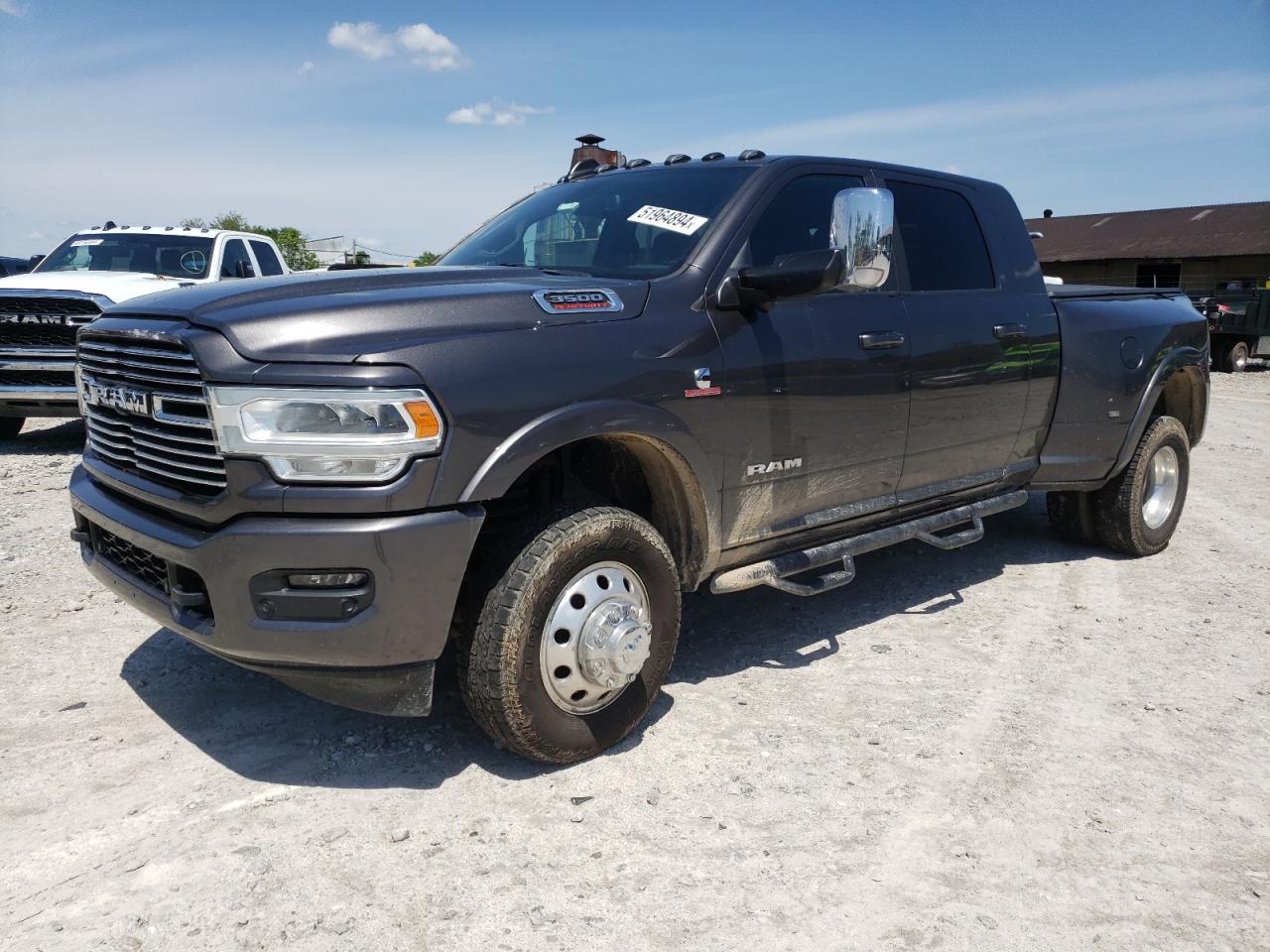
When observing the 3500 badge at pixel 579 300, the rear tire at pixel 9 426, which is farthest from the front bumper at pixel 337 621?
the rear tire at pixel 9 426

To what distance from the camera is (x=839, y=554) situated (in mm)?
3939

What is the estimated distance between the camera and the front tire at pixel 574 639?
288 centimetres

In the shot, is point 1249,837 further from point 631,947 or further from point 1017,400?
point 1017,400

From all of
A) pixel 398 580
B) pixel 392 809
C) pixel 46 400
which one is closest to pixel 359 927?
pixel 392 809

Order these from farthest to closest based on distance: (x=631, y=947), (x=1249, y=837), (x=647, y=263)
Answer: (x=647, y=263)
(x=1249, y=837)
(x=631, y=947)

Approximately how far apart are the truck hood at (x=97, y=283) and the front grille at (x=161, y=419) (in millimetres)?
5476

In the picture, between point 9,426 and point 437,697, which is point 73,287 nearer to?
point 9,426

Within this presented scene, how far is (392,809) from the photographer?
114 inches

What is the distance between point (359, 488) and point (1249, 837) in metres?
2.66

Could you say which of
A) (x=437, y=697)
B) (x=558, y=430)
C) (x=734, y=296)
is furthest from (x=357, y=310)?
(x=437, y=697)

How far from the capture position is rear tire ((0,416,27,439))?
895 cm

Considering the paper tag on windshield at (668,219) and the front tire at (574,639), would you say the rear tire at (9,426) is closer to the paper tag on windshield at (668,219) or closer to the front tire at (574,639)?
the paper tag on windshield at (668,219)

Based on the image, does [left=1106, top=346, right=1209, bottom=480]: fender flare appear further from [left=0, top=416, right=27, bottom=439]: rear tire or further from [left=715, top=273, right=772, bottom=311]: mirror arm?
[left=0, top=416, right=27, bottom=439]: rear tire

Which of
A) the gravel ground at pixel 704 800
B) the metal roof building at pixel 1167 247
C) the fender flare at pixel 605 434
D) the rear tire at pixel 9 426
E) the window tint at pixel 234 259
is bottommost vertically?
the gravel ground at pixel 704 800
